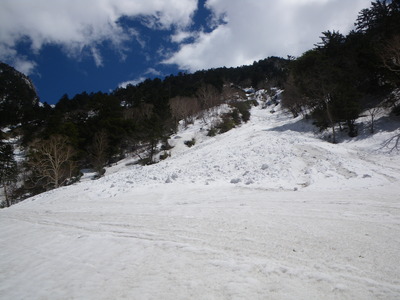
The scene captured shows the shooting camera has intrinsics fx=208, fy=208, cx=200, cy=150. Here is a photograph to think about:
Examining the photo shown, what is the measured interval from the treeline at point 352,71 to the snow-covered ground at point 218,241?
543 inches

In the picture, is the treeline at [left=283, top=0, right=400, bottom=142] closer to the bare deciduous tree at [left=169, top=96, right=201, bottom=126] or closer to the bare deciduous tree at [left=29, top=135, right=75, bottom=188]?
the bare deciduous tree at [left=169, top=96, right=201, bottom=126]

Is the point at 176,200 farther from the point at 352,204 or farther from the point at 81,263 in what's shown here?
the point at 352,204

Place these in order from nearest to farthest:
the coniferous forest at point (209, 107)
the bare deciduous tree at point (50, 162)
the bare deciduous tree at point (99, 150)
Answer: the coniferous forest at point (209, 107) → the bare deciduous tree at point (50, 162) → the bare deciduous tree at point (99, 150)

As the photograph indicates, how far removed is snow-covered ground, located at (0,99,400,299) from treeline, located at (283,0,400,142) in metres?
13.8

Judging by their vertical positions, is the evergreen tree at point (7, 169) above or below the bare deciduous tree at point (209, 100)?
below

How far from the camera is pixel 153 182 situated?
12914 millimetres

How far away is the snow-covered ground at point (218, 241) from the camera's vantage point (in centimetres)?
373

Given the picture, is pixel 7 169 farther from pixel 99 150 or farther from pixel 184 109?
pixel 184 109

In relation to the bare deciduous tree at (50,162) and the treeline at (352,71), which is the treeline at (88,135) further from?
the treeline at (352,71)

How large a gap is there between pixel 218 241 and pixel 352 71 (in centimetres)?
3224

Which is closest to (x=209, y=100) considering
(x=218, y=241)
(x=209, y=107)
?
(x=209, y=107)

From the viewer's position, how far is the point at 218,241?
5.33m

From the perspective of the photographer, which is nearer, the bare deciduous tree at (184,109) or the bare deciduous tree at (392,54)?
the bare deciduous tree at (392,54)

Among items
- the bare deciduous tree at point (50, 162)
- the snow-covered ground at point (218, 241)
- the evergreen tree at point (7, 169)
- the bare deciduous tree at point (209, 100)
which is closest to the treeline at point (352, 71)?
the snow-covered ground at point (218, 241)
